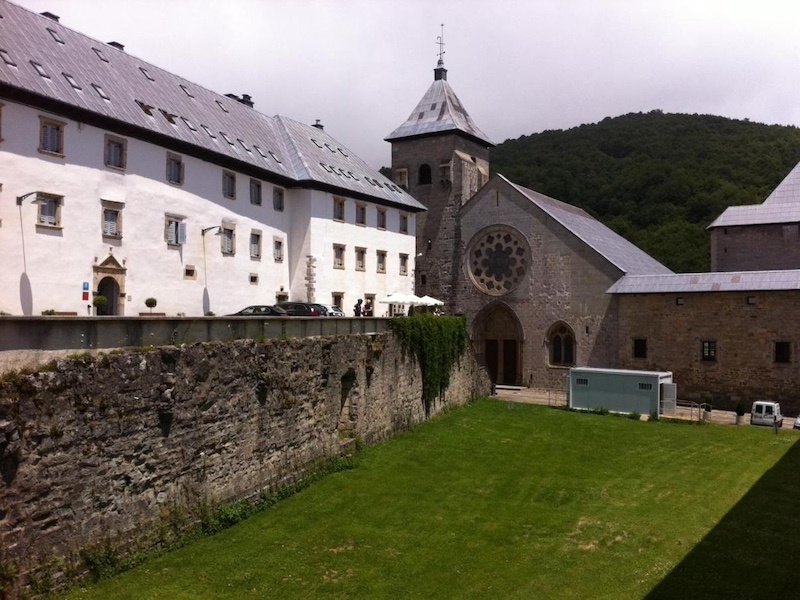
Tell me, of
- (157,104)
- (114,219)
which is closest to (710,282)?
(157,104)

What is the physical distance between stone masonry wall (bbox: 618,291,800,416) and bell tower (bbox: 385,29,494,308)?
1261 cm

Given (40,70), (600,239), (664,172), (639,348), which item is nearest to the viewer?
(40,70)

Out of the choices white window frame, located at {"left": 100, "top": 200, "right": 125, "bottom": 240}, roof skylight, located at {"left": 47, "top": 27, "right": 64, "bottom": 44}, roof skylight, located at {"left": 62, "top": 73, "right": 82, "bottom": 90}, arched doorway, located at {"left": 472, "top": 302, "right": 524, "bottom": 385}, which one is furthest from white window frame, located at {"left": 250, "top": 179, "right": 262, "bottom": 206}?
arched doorway, located at {"left": 472, "top": 302, "right": 524, "bottom": 385}

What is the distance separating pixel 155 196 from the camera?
2636 centimetres

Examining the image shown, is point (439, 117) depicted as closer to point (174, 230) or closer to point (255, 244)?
point (255, 244)

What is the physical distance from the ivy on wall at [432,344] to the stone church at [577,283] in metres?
8.81

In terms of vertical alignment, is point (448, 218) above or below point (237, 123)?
below

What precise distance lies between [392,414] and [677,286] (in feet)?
58.7

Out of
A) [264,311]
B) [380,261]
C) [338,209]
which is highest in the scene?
[338,209]

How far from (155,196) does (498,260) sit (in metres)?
22.7

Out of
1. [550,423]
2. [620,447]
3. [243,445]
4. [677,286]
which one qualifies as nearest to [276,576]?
[243,445]

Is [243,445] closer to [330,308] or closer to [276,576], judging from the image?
[276,576]

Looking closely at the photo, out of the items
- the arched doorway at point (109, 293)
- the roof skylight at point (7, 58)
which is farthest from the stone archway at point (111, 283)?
the roof skylight at point (7, 58)

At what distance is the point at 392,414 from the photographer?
26422 millimetres
